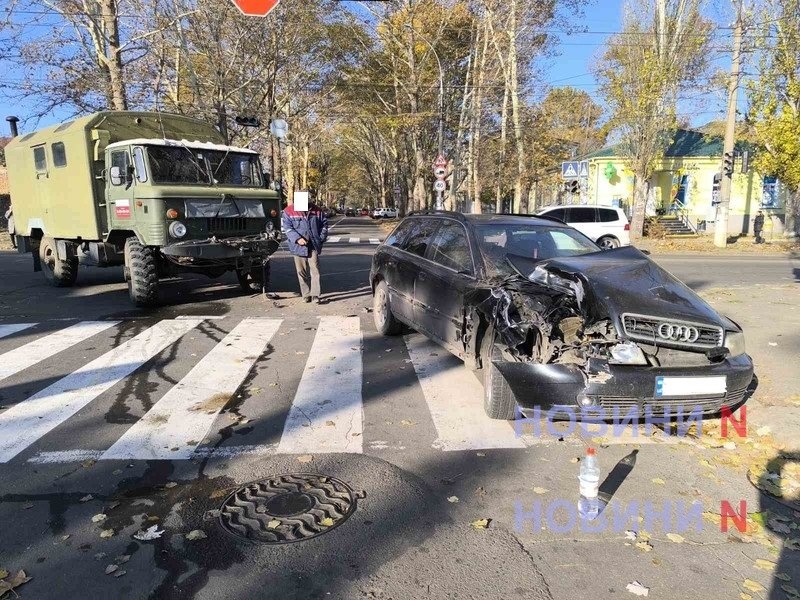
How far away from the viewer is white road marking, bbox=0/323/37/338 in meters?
7.75

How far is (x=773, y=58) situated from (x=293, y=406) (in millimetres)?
27418

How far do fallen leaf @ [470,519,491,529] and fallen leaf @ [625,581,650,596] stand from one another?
792 millimetres

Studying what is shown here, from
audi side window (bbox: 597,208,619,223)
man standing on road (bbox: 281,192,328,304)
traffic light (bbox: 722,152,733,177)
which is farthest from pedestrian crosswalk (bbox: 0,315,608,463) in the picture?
traffic light (bbox: 722,152,733,177)

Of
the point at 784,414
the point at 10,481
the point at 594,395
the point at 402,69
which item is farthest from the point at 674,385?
the point at 402,69

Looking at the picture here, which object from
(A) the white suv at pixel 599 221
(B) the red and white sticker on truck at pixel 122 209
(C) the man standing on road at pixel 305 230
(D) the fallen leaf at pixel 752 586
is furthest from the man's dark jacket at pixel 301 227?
A: (A) the white suv at pixel 599 221

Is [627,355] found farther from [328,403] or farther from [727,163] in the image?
[727,163]

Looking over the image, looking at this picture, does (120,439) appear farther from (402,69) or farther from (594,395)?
(402,69)

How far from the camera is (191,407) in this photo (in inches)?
197

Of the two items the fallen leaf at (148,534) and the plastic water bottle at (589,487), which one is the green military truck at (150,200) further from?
the plastic water bottle at (589,487)

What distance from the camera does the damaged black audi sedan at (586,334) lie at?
394 cm

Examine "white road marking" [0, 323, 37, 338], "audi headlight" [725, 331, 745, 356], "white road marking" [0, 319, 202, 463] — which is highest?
"audi headlight" [725, 331, 745, 356]

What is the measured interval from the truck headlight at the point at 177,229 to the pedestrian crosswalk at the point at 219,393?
5.36 ft

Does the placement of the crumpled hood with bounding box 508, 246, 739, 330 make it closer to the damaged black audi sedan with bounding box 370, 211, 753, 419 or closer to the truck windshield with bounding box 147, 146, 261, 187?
the damaged black audi sedan with bounding box 370, 211, 753, 419

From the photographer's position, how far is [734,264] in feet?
55.8
